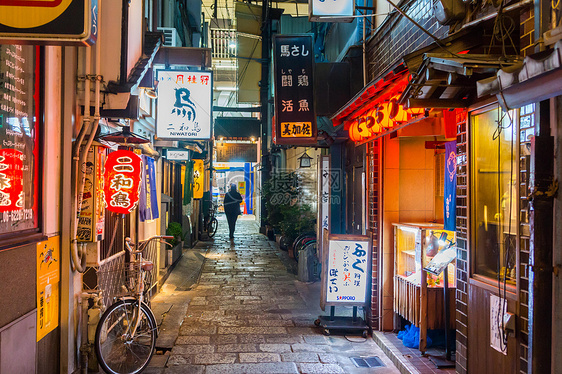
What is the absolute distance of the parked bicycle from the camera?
6.70 metres

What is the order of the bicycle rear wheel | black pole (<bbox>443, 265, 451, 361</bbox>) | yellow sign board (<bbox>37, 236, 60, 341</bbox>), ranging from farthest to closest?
the bicycle rear wheel, black pole (<bbox>443, 265, 451, 361</bbox>), yellow sign board (<bbox>37, 236, 60, 341</bbox>)


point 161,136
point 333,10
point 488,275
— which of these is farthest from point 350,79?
point 488,275

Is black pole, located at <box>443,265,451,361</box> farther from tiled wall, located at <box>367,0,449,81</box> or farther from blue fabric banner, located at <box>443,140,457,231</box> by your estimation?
tiled wall, located at <box>367,0,449,81</box>

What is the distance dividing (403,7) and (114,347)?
831cm

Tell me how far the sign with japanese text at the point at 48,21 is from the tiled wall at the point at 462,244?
189 inches

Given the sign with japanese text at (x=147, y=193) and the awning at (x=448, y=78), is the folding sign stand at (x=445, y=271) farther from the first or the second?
the sign with japanese text at (x=147, y=193)

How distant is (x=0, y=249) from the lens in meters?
4.64

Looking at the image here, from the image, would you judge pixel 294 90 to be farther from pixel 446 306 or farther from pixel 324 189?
pixel 446 306

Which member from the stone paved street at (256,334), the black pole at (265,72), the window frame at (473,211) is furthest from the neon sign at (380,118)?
the black pole at (265,72)

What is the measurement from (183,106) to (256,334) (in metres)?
6.23

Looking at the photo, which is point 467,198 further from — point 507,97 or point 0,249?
point 0,249

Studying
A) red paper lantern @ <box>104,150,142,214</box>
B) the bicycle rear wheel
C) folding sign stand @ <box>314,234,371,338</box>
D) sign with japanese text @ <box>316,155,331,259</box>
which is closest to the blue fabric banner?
folding sign stand @ <box>314,234,371,338</box>

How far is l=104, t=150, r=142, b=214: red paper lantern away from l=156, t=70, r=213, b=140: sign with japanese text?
171 inches

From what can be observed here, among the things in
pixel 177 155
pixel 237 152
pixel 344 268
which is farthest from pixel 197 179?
pixel 344 268
